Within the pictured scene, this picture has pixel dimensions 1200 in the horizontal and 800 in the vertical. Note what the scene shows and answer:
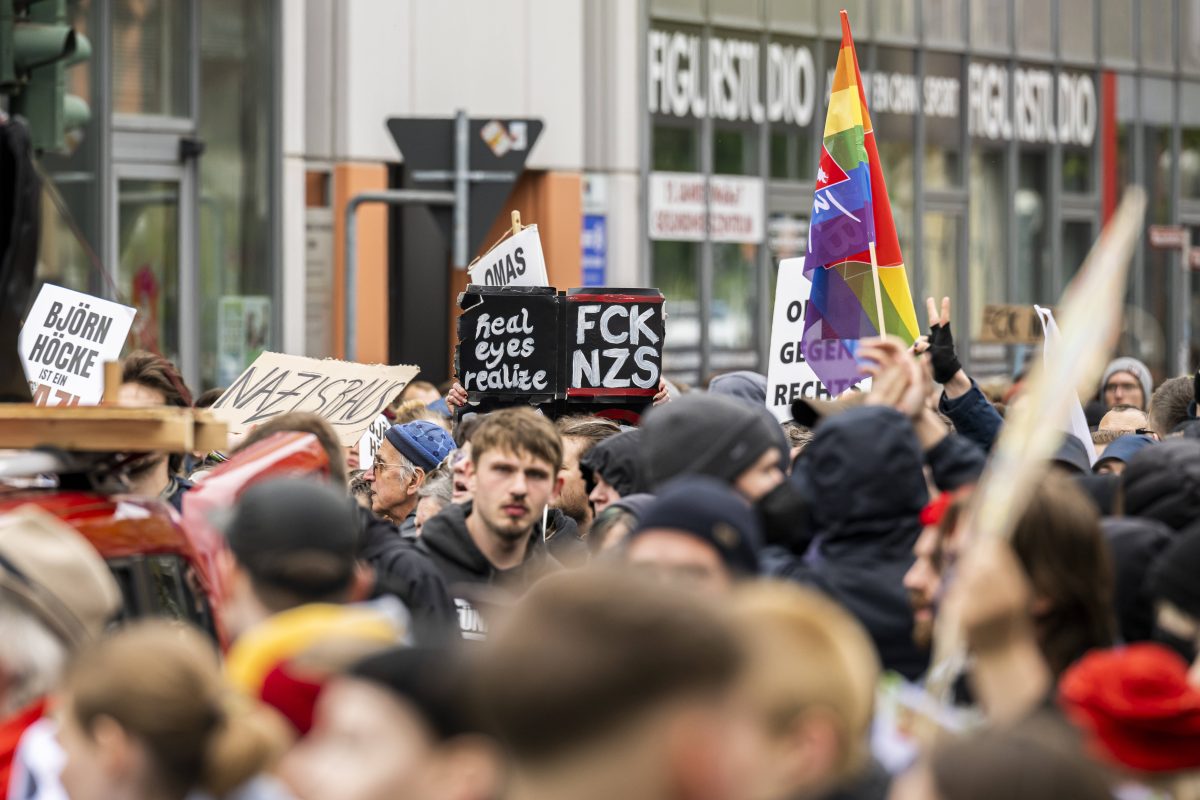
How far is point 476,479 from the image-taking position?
6.69 m

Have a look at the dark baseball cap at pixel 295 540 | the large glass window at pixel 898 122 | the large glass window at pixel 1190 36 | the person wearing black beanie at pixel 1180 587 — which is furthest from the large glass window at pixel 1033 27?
the dark baseball cap at pixel 295 540

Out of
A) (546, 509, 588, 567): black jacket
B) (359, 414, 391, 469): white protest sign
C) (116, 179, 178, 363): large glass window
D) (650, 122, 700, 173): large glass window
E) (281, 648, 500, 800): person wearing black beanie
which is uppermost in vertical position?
(650, 122, 700, 173): large glass window

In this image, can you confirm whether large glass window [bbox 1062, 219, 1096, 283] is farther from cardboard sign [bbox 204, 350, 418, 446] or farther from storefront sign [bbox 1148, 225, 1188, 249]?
cardboard sign [bbox 204, 350, 418, 446]

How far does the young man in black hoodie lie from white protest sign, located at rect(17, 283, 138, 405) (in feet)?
10.3

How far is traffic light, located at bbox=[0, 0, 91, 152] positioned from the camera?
28.0 feet

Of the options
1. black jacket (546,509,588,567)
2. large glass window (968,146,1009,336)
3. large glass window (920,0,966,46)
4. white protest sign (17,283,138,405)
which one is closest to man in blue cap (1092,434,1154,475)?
black jacket (546,509,588,567)

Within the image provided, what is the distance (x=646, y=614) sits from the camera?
252 cm

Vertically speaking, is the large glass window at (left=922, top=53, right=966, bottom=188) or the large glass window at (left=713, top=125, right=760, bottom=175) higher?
the large glass window at (left=922, top=53, right=966, bottom=188)

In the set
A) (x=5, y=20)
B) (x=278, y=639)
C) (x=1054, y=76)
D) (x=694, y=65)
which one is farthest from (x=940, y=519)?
(x=1054, y=76)

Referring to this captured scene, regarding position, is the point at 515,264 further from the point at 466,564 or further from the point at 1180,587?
the point at 1180,587

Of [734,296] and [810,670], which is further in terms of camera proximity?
[734,296]

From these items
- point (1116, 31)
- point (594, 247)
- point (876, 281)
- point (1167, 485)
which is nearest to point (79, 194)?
point (594, 247)

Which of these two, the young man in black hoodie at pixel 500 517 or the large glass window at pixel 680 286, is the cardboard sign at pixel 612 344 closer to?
the young man in black hoodie at pixel 500 517

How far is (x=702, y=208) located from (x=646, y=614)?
20.6 metres
